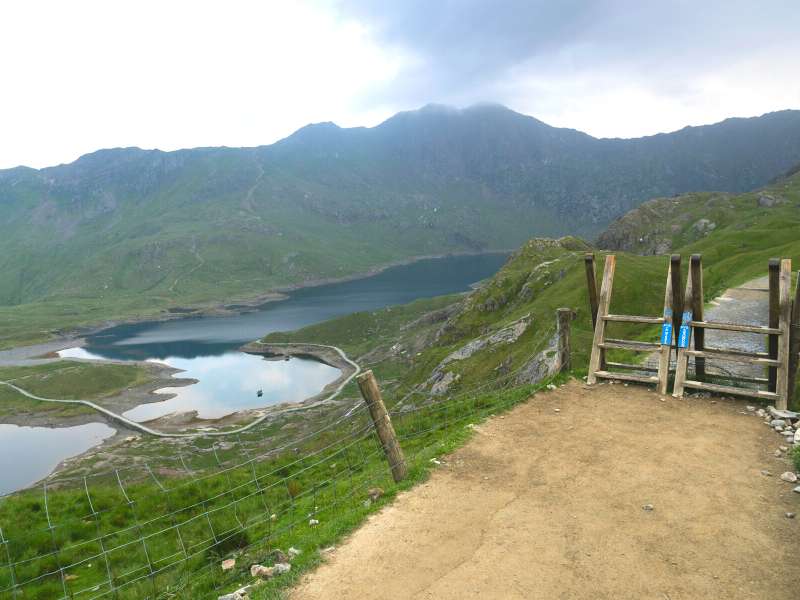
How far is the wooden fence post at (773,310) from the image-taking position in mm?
15773

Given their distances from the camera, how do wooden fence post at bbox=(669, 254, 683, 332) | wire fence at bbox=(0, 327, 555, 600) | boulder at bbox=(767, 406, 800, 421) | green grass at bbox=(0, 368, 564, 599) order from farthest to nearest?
wooden fence post at bbox=(669, 254, 683, 332), boulder at bbox=(767, 406, 800, 421), wire fence at bbox=(0, 327, 555, 600), green grass at bbox=(0, 368, 564, 599)

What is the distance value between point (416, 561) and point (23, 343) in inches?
9147

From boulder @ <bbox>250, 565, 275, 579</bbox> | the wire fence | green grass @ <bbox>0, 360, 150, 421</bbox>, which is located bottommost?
green grass @ <bbox>0, 360, 150, 421</bbox>

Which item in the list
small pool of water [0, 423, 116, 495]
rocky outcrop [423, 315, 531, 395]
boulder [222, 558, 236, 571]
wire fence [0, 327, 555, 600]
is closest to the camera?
boulder [222, 558, 236, 571]

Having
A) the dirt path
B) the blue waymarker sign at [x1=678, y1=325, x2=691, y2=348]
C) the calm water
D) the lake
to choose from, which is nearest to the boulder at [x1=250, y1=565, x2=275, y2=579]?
the dirt path

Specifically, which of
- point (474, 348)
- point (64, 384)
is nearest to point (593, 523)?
point (474, 348)

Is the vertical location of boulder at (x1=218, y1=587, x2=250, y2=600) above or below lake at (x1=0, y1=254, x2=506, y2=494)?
above

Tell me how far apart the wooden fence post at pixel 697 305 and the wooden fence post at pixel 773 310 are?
6.60 ft

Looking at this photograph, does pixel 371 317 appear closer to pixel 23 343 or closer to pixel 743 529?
pixel 23 343

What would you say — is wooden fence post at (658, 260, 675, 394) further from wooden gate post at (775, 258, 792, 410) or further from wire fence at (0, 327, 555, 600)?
wire fence at (0, 327, 555, 600)

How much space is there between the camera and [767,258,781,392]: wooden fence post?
51.8ft

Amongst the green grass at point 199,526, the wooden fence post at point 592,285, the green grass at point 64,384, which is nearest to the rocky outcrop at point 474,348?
the green grass at point 199,526

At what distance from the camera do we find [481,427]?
54.3 ft

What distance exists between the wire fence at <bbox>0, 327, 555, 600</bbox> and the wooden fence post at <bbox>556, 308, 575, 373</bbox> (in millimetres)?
2173
